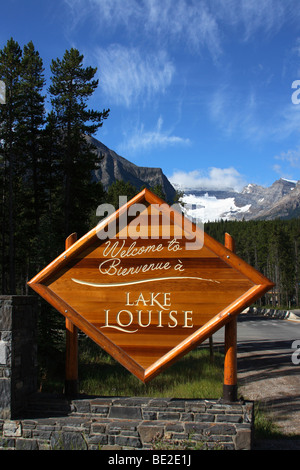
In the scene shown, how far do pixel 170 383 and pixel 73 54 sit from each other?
19.3 metres

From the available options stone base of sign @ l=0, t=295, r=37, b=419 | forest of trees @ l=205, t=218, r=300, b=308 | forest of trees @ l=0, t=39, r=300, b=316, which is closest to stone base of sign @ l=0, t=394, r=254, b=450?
stone base of sign @ l=0, t=295, r=37, b=419

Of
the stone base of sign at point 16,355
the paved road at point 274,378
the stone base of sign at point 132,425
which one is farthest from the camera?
the paved road at point 274,378

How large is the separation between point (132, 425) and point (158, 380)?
502cm

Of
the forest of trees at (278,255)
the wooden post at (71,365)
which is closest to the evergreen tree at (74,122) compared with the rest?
the wooden post at (71,365)

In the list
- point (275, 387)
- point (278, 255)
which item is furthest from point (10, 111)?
point (278, 255)

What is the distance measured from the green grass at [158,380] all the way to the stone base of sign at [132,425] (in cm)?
316

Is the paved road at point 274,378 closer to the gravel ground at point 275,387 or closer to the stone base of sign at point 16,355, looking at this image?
the gravel ground at point 275,387

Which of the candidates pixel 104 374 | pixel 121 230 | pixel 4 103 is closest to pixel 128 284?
pixel 121 230

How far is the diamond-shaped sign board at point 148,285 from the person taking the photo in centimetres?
496

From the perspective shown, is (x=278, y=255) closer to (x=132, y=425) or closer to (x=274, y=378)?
(x=274, y=378)

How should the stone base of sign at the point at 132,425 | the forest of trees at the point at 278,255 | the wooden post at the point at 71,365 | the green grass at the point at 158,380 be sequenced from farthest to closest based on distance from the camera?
1. the forest of trees at the point at 278,255
2. the green grass at the point at 158,380
3. the wooden post at the point at 71,365
4. the stone base of sign at the point at 132,425

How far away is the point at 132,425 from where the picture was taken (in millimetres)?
4867

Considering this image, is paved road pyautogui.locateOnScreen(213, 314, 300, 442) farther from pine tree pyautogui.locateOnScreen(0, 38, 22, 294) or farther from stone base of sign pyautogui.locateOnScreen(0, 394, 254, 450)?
pine tree pyautogui.locateOnScreen(0, 38, 22, 294)
